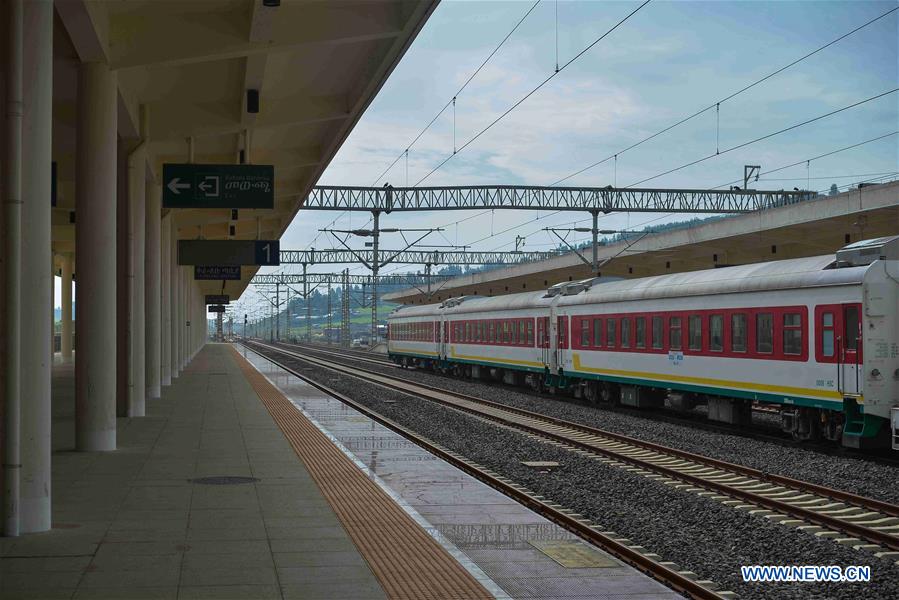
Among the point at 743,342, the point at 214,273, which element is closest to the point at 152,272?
the point at 214,273

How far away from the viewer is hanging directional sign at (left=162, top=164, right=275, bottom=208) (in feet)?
53.8

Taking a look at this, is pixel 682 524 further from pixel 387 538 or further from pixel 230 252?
pixel 230 252

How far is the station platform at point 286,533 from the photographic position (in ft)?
22.6

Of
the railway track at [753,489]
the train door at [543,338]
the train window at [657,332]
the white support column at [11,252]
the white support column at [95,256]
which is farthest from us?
the train door at [543,338]

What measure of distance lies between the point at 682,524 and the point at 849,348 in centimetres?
604

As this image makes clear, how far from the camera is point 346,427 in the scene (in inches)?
740

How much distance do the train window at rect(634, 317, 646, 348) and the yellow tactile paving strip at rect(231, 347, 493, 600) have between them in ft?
31.5

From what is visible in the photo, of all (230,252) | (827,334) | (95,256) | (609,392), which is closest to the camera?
(95,256)

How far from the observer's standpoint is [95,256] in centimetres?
1321

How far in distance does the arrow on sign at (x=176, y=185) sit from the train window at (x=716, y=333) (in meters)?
9.75

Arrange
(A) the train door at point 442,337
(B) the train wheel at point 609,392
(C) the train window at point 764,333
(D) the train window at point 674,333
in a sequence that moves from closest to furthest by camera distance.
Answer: (C) the train window at point 764,333 < (D) the train window at point 674,333 < (B) the train wheel at point 609,392 < (A) the train door at point 442,337

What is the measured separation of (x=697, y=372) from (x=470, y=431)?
454cm

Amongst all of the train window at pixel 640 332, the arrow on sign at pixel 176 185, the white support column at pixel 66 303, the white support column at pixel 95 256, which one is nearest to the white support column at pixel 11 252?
the white support column at pixel 95 256

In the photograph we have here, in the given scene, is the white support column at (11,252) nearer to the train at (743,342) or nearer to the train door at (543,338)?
the train at (743,342)
